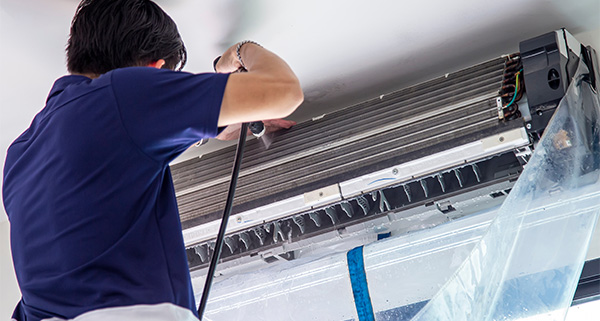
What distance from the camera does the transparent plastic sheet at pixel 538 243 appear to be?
1486 mm

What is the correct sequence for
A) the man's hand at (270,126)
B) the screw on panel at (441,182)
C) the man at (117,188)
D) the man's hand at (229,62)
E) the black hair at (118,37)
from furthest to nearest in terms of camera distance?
1. the man's hand at (270,126)
2. the screw on panel at (441,182)
3. the man's hand at (229,62)
4. the black hair at (118,37)
5. the man at (117,188)

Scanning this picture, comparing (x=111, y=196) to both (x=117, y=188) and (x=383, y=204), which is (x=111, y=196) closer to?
(x=117, y=188)

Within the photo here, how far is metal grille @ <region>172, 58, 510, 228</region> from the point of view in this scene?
177 centimetres

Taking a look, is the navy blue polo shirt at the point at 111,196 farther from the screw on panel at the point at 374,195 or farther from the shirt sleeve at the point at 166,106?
the screw on panel at the point at 374,195

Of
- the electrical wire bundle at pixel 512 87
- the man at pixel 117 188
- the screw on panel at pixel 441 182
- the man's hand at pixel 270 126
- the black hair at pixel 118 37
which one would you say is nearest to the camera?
the man at pixel 117 188

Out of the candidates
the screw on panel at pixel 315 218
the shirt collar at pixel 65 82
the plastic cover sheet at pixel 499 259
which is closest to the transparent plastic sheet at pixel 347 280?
the plastic cover sheet at pixel 499 259

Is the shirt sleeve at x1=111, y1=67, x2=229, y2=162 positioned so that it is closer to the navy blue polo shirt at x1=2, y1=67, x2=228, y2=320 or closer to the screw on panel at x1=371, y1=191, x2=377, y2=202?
the navy blue polo shirt at x1=2, y1=67, x2=228, y2=320

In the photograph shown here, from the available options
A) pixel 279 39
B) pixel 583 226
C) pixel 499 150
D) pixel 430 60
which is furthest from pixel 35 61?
pixel 583 226

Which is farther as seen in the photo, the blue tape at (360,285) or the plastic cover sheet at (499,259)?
the blue tape at (360,285)

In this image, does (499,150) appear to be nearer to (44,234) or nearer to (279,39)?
(279,39)

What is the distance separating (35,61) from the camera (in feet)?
6.13

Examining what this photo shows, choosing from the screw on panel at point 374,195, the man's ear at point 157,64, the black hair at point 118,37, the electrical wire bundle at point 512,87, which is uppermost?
the black hair at point 118,37

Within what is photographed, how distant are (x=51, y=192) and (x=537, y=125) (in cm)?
Answer: 109

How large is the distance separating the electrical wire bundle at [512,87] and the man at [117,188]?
25.4 inches
